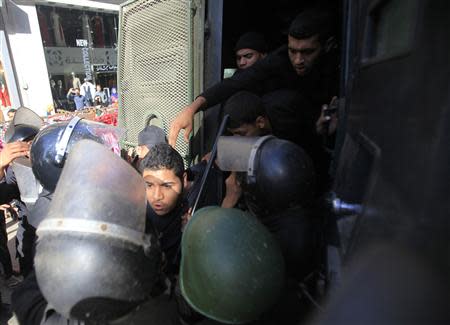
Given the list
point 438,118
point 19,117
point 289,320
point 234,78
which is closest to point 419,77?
point 438,118

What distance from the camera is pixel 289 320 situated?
58.5 inches

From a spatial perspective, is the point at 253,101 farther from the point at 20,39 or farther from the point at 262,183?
the point at 20,39

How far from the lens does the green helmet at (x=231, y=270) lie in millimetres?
1216

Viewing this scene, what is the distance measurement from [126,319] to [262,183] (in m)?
0.85

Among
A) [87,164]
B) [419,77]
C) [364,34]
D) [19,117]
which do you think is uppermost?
[364,34]

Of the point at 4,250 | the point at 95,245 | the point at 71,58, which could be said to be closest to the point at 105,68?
the point at 71,58

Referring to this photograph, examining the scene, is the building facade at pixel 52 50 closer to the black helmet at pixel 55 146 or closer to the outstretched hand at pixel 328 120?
the black helmet at pixel 55 146

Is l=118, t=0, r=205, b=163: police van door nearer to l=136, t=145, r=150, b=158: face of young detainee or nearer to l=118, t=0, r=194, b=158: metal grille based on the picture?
l=118, t=0, r=194, b=158: metal grille

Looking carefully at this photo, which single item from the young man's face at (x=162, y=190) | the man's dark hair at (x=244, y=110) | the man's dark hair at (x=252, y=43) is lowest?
the young man's face at (x=162, y=190)

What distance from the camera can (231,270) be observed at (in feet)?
3.98

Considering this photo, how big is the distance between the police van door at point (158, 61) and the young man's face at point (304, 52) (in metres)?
0.98

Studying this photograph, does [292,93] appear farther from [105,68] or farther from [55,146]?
[105,68]

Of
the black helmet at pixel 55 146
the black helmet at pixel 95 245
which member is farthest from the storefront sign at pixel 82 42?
the black helmet at pixel 95 245

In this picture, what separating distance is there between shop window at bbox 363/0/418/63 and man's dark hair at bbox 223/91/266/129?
71 centimetres
